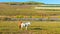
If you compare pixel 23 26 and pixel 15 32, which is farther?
pixel 23 26

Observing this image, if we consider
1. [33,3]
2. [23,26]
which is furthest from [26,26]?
[33,3]

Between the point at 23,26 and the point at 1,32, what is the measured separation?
2047 millimetres

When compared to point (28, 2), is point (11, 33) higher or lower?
lower

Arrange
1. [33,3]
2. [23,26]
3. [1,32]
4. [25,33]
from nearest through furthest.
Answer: [25,33], [1,32], [23,26], [33,3]

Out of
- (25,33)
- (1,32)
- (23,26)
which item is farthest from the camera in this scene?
(23,26)

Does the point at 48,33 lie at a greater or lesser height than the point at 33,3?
lesser

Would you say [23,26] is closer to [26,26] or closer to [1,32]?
[26,26]

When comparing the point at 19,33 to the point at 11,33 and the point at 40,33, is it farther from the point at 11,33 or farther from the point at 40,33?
the point at 40,33

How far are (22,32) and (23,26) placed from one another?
2.10m

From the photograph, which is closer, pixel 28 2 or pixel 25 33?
pixel 25 33

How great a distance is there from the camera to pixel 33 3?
133ft

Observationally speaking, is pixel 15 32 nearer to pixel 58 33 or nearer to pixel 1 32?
pixel 1 32

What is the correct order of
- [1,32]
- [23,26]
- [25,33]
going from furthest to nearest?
[23,26] < [1,32] < [25,33]

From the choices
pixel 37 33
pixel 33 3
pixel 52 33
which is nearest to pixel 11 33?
pixel 37 33
